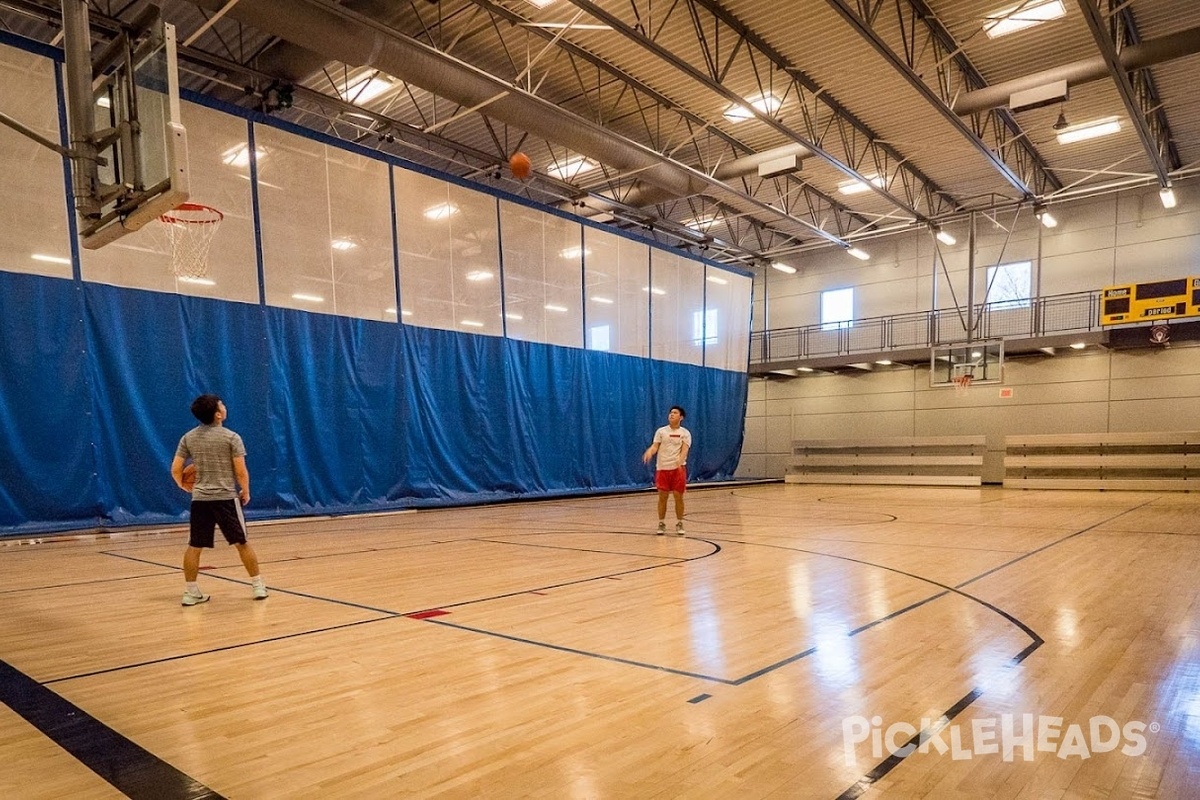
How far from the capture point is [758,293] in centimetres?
2673

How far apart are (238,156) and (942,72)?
41.3 feet

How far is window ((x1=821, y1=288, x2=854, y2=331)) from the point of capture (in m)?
24.3

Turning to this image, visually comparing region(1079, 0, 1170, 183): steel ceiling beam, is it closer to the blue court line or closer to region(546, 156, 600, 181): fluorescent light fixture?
region(546, 156, 600, 181): fluorescent light fixture

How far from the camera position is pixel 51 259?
10023 mm

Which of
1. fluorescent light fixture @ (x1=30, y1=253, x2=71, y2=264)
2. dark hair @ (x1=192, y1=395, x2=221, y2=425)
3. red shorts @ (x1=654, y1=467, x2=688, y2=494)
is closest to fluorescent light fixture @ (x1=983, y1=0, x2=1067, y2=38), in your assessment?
red shorts @ (x1=654, y1=467, x2=688, y2=494)

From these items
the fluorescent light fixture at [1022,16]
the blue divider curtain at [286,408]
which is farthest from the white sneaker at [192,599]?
the fluorescent light fixture at [1022,16]

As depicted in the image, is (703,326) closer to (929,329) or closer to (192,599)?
(929,329)

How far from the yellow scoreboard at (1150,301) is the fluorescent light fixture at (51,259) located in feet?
72.4

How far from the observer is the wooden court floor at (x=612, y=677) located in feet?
8.27

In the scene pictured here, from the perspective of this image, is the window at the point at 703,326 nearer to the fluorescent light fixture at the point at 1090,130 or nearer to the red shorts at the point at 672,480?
the fluorescent light fixture at the point at 1090,130

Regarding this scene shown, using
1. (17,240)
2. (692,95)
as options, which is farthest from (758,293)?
(17,240)

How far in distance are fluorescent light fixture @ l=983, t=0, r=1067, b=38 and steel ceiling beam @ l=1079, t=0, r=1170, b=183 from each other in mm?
545

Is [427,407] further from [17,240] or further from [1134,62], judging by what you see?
[1134,62]

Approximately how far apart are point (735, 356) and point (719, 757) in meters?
21.3
